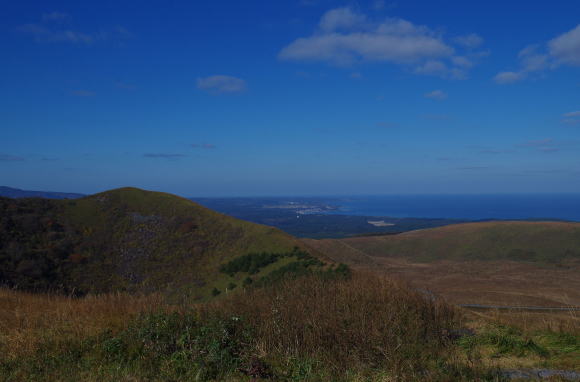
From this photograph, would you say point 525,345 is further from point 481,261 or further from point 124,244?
point 481,261

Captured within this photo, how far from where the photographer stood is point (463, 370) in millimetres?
4738

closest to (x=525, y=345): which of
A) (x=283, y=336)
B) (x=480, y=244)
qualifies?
(x=283, y=336)

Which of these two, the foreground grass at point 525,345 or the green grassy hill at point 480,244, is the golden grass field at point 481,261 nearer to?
the green grassy hill at point 480,244

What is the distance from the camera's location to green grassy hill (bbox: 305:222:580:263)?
153 feet

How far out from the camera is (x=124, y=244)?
106 feet

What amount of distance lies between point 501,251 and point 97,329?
5314cm

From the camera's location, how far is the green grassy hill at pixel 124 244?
25875 mm

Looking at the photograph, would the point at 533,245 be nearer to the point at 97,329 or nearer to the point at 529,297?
the point at 529,297

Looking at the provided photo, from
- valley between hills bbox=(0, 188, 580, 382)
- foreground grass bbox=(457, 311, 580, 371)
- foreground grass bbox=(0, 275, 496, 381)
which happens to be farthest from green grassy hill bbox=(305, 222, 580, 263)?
foreground grass bbox=(0, 275, 496, 381)

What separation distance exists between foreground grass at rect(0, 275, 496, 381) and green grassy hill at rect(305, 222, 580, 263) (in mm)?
37235

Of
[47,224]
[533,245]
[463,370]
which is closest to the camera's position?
[463,370]

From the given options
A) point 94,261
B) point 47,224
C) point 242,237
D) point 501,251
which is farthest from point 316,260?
point 501,251

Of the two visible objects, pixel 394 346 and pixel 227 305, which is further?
pixel 227 305

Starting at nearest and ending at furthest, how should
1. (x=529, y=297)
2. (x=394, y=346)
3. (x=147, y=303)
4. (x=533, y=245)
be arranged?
(x=394, y=346) → (x=147, y=303) → (x=529, y=297) → (x=533, y=245)
